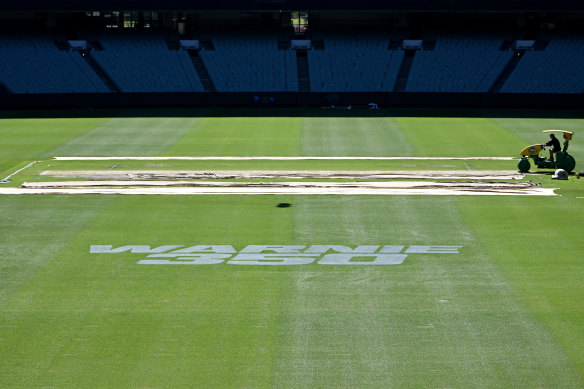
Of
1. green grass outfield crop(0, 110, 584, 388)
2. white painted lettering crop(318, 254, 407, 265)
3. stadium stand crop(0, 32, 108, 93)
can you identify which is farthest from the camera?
stadium stand crop(0, 32, 108, 93)

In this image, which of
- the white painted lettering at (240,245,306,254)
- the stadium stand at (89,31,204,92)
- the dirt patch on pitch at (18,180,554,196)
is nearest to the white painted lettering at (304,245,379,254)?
the white painted lettering at (240,245,306,254)

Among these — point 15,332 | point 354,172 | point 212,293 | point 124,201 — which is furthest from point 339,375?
point 354,172

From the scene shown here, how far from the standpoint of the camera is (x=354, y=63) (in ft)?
184

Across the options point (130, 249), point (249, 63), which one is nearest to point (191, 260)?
point (130, 249)

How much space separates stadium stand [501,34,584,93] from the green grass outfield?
94.8 ft

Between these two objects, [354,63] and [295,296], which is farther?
[354,63]

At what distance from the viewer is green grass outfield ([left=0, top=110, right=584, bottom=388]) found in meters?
11.4

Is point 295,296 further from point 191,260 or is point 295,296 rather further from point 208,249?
point 208,249

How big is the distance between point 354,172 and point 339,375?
15.8 m

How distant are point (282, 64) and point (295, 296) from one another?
43.9 meters

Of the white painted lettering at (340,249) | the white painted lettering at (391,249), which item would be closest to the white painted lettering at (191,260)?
the white painted lettering at (340,249)

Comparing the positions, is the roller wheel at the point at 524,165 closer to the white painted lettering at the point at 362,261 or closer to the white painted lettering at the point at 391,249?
the white painted lettering at the point at 391,249

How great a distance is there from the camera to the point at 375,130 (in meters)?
38.9

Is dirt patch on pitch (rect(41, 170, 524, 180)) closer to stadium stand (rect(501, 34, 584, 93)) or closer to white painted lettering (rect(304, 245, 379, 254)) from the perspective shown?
white painted lettering (rect(304, 245, 379, 254))
